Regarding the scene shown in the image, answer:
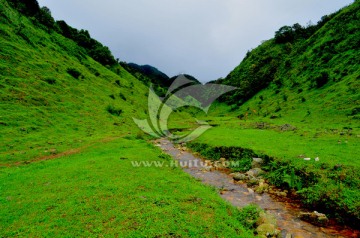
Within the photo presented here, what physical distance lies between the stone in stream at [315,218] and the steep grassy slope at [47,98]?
20929 mm

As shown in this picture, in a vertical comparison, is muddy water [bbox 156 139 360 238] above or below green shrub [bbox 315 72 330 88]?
below

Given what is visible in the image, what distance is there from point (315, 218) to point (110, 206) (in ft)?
30.8

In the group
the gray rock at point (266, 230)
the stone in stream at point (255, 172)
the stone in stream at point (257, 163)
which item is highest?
the stone in stream at point (257, 163)

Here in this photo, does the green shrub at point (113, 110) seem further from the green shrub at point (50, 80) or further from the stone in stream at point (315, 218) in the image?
the stone in stream at point (315, 218)

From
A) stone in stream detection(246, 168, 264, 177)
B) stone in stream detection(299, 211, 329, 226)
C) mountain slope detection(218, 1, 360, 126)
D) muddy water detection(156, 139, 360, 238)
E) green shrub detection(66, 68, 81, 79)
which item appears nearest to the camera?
muddy water detection(156, 139, 360, 238)

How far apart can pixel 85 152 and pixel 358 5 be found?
7532 cm

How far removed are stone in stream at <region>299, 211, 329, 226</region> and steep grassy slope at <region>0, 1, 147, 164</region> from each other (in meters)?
20.9

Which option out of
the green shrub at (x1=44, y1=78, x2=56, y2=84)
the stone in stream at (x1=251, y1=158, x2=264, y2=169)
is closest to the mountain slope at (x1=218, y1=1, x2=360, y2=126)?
→ the stone in stream at (x1=251, y1=158, x2=264, y2=169)

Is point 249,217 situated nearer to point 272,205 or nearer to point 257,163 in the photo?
point 272,205

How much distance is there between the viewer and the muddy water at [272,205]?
10.2 metres

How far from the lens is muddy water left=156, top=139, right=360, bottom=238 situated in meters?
10.2

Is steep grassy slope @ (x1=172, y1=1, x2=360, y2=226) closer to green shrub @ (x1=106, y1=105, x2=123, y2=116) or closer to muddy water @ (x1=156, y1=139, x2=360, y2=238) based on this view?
muddy water @ (x1=156, y1=139, x2=360, y2=238)

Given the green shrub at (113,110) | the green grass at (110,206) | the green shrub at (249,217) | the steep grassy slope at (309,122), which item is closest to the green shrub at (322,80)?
the steep grassy slope at (309,122)

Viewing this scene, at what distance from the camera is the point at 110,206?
32.4ft
